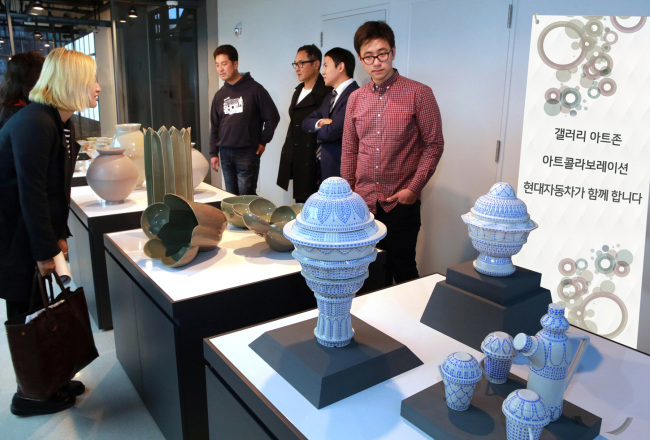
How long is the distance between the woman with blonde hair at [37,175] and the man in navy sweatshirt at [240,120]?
1914mm

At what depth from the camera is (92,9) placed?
19.3ft

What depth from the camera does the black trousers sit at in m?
2.52

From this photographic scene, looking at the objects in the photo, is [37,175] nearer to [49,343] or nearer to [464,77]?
[49,343]

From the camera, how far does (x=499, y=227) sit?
122 centimetres


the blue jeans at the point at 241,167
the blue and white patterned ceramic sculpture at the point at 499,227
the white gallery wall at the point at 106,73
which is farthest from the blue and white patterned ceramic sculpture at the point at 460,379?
the white gallery wall at the point at 106,73

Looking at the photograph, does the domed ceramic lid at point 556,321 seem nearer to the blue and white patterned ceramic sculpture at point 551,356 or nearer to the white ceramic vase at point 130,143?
the blue and white patterned ceramic sculpture at point 551,356

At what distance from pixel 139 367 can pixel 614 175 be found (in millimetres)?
1997

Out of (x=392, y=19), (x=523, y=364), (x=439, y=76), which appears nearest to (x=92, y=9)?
(x=392, y=19)

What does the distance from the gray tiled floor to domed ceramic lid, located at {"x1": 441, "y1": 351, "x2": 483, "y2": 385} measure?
4.48ft

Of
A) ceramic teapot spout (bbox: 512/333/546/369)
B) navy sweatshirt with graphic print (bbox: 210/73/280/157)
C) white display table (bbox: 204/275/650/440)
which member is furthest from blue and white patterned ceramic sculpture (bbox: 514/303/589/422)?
navy sweatshirt with graphic print (bbox: 210/73/280/157)

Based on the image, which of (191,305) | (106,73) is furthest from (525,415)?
(106,73)

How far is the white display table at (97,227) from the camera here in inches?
95.0

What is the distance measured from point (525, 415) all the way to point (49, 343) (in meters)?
1.60

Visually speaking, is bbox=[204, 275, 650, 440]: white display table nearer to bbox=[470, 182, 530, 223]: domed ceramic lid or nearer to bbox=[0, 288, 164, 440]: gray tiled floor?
bbox=[470, 182, 530, 223]: domed ceramic lid
